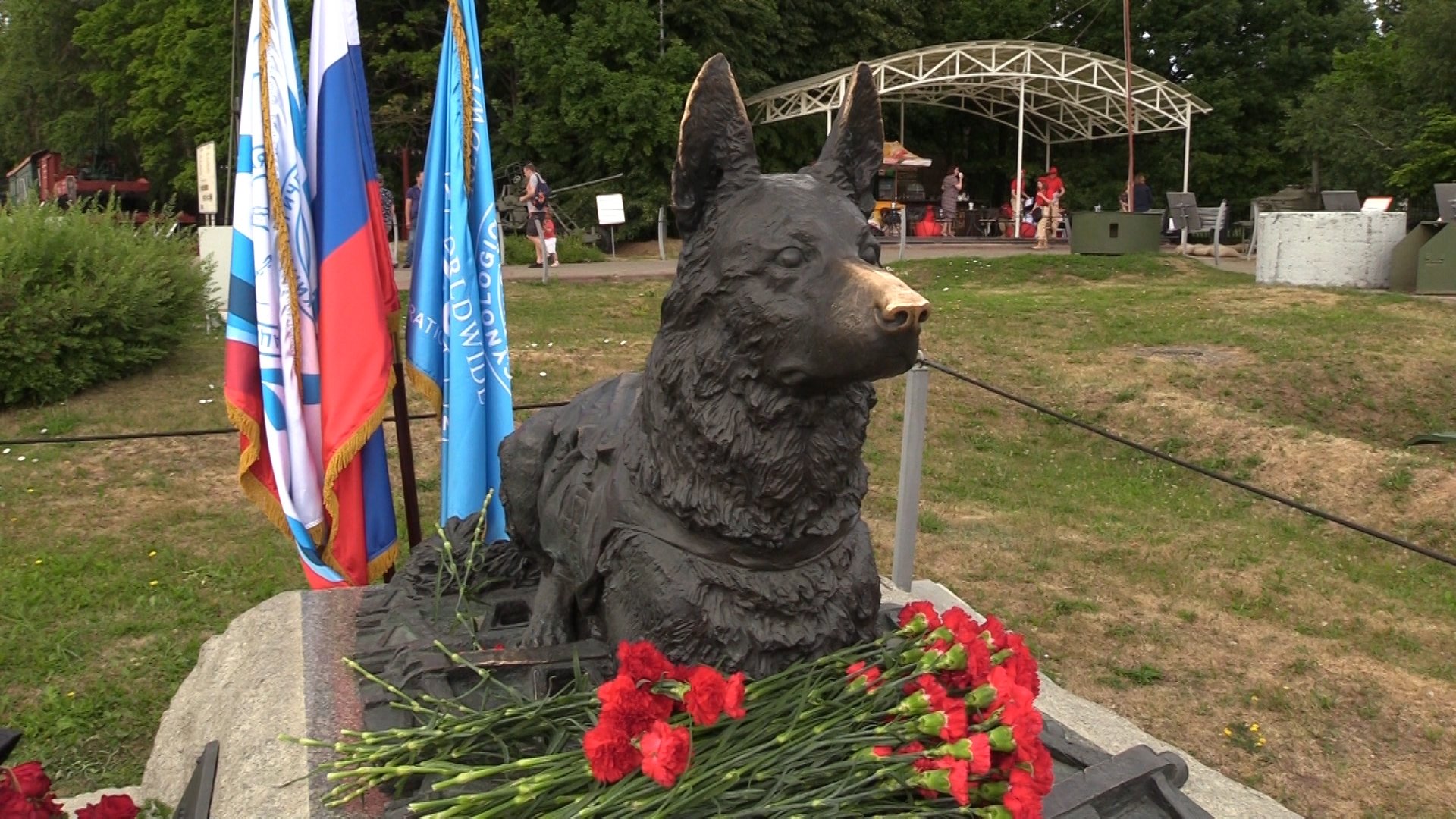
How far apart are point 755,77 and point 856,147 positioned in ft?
67.7

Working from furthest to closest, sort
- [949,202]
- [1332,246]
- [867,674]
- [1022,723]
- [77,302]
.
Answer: [949,202] < [1332,246] < [77,302] < [867,674] < [1022,723]

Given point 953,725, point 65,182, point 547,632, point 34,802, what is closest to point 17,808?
point 34,802

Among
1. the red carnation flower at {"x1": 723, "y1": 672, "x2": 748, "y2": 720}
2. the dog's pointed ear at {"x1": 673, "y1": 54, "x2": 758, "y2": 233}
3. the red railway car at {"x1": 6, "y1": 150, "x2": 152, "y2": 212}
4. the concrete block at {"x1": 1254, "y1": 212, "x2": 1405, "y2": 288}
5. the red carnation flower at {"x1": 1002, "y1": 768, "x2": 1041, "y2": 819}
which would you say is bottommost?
the red carnation flower at {"x1": 1002, "y1": 768, "x2": 1041, "y2": 819}

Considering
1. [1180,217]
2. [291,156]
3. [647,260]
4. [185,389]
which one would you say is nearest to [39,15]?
[647,260]

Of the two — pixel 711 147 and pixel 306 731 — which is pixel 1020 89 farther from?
pixel 306 731

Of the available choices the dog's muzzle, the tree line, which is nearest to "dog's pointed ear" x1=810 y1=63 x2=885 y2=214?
the dog's muzzle

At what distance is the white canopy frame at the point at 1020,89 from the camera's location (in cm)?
2106

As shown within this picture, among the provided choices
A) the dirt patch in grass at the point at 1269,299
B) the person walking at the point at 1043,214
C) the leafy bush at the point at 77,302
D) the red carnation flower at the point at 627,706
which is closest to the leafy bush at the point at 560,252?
the leafy bush at the point at 77,302

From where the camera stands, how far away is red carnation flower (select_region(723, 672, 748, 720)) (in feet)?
6.70

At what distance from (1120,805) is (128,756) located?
3.53 metres

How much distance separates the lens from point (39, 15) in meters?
28.9

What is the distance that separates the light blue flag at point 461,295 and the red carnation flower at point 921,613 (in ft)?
6.63

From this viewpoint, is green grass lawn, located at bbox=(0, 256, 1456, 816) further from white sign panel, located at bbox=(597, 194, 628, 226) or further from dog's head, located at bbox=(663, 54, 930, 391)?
white sign panel, located at bbox=(597, 194, 628, 226)

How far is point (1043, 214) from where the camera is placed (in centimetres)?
2142
